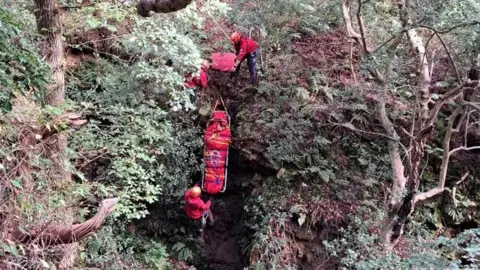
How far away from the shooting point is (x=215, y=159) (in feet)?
23.2

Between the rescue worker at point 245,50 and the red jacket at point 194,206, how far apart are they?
2.46 m

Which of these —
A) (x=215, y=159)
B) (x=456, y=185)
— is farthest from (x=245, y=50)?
(x=456, y=185)

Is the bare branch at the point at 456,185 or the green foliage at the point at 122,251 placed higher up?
the bare branch at the point at 456,185

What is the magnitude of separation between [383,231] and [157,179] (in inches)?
137

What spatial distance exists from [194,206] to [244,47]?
9.10 feet

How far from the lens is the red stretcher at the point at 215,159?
23.3 ft

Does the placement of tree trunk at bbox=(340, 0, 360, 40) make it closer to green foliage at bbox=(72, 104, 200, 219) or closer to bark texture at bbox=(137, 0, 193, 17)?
green foliage at bbox=(72, 104, 200, 219)

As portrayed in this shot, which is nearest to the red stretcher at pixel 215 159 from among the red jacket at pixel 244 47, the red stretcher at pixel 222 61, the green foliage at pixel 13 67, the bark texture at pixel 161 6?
the red stretcher at pixel 222 61

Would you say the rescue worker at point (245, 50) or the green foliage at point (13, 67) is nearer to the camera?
the green foliage at point (13, 67)

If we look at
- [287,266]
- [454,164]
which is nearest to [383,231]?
[287,266]

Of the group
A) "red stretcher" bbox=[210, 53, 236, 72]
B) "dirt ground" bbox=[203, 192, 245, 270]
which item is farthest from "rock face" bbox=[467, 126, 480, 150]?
"red stretcher" bbox=[210, 53, 236, 72]

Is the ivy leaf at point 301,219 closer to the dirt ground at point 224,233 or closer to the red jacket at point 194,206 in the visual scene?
the dirt ground at point 224,233

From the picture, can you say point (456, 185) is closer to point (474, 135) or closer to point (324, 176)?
point (474, 135)

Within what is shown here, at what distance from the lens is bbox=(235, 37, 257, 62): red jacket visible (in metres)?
7.31
